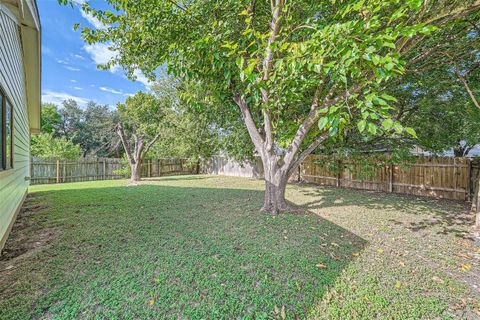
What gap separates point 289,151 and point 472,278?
316 cm

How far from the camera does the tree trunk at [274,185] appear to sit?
16.5ft

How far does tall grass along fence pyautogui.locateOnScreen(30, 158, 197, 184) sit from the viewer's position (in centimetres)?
1127

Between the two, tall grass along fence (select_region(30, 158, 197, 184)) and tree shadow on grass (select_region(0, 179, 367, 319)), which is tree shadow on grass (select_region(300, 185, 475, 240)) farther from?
tall grass along fence (select_region(30, 158, 197, 184))

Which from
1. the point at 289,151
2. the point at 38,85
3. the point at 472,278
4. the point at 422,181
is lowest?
the point at 472,278

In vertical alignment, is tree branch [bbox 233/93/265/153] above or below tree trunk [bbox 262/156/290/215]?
above

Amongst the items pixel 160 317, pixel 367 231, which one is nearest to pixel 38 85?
pixel 160 317

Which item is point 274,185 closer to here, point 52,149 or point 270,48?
point 270,48

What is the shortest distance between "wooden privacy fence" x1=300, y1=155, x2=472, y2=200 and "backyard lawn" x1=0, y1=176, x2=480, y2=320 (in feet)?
9.50

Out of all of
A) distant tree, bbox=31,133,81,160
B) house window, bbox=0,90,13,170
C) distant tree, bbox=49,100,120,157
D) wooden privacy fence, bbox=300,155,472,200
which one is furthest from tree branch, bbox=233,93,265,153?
distant tree, bbox=49,100,120,157

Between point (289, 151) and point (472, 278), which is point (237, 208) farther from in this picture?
point (472, 278)

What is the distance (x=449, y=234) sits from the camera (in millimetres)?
4035

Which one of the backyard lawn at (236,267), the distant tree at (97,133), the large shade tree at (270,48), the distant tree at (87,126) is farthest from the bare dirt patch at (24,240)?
the distant tree at (87,126)

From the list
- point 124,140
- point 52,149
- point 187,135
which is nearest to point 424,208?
point 187,135

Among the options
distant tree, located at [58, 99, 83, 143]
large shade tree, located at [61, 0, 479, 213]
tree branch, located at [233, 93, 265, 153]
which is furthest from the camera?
distant tree, located at [58, 99, 83, 143]
